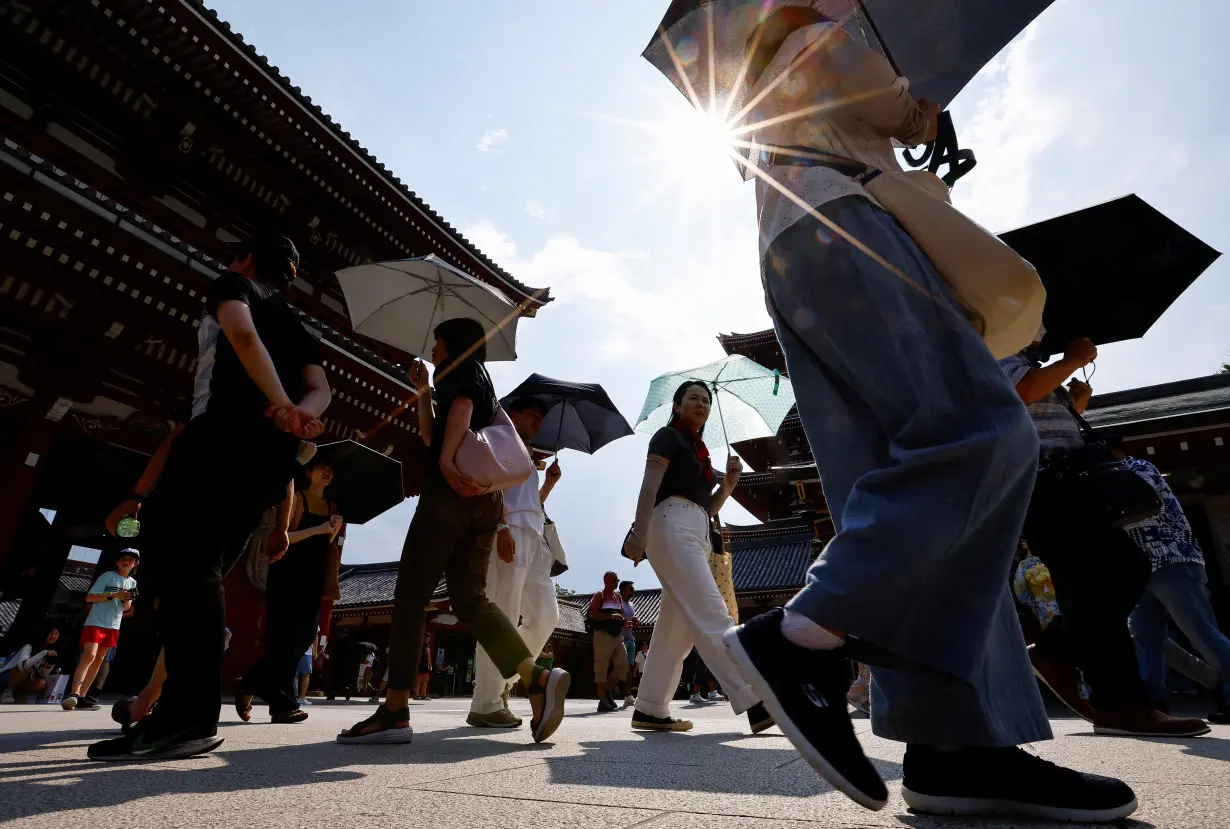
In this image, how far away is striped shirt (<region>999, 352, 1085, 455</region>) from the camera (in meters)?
2.54

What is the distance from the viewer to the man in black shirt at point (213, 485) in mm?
1832

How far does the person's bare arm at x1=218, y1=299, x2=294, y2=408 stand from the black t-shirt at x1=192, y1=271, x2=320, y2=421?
8cm

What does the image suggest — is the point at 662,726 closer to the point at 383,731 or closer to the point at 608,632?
the point at 383,731

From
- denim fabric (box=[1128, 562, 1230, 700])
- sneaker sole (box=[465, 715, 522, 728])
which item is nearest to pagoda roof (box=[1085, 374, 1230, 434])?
denim fabric (box=[1128, 562, 1230, 700])

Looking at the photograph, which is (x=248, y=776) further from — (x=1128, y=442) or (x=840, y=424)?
(x=1128, y=442)

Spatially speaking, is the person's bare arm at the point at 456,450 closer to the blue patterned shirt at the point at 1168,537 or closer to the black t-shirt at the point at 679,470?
the black t-shirt at the point at 679,470

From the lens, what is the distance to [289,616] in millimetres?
3670

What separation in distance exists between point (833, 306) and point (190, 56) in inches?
356

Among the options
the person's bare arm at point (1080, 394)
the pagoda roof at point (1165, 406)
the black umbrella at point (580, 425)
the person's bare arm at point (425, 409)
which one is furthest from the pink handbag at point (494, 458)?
the pagoda roof at point (1165, 406)

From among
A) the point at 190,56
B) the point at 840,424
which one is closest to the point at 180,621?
the point at 840,424

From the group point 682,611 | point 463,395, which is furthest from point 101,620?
point 682,611

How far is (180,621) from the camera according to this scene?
1873 mm

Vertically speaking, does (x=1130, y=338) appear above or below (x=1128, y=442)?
below

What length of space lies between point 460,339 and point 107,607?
18.7ft
